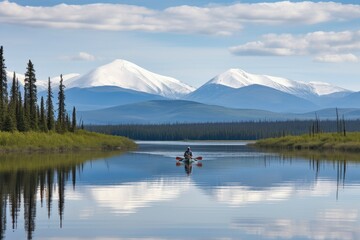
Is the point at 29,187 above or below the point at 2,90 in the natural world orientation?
below

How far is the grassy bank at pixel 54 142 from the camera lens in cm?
10875

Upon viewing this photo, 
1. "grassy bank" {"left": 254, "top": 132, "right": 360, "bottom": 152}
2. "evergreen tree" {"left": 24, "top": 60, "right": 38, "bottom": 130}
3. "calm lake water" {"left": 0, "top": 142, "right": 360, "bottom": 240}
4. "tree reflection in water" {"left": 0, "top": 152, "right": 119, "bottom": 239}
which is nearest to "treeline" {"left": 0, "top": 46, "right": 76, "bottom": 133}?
"evergreen tree" {"left": 24, "top": 60, "right": 38, "bottom": 130}

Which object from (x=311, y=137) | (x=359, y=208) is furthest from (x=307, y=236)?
(x=311, y=137)

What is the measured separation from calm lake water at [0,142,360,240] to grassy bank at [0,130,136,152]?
43.7 meters

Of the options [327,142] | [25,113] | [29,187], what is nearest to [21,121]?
[25,113]

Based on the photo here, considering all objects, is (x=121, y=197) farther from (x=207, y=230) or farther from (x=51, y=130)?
(x=51, y=130)

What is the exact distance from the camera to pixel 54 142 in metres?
121

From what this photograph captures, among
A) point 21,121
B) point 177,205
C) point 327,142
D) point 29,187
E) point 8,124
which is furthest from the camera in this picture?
point 327,142

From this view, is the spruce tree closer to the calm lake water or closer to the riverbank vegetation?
the riverbank vegetation

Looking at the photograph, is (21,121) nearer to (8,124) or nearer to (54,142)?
(8,124)

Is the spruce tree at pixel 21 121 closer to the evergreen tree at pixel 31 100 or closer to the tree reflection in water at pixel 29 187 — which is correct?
the evergreen tree at pixel 31 100

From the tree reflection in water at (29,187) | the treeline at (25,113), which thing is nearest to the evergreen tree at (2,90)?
the treeline at (25,113)

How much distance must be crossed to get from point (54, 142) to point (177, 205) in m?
83.3

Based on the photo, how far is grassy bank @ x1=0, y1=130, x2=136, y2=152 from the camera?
10875 cm
